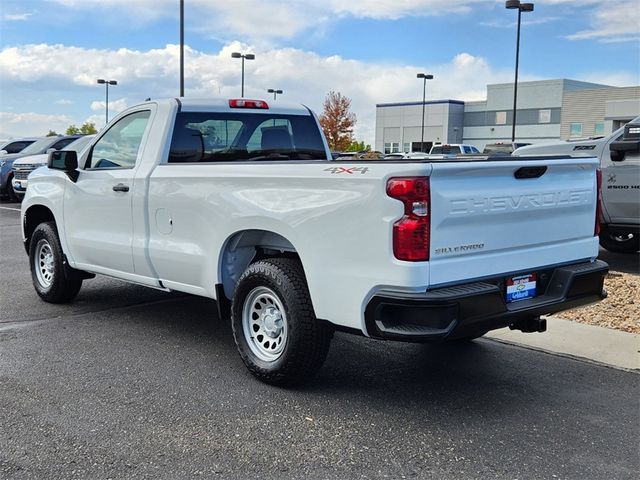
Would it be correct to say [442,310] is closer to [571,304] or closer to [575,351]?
[571,304]

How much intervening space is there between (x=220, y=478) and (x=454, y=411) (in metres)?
1.63

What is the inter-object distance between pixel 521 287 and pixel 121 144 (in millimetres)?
3716

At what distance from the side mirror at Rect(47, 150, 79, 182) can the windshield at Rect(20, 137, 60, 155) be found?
15.0 meters

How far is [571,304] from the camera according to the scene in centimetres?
471

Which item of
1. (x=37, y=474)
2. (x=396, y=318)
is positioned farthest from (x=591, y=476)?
(x=37, y=474)

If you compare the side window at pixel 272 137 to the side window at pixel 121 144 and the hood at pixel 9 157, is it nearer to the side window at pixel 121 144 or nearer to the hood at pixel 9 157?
the side window at pixel 121 144

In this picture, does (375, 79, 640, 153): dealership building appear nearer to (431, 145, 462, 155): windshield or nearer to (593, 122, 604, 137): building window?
(593, 122, 604, 137): building window

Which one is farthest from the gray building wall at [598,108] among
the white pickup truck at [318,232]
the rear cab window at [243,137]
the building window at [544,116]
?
the white pickup truck at [318,232]

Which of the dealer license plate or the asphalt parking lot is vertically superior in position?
the dealer license plate

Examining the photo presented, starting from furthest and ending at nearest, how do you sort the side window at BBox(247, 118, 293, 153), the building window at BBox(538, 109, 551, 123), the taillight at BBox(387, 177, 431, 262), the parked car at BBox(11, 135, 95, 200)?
1. the building window at BBox(538, 109, 551, 123)
2. the parked car at BBox(11, 135, 95, 200)
3. the side window at BBox(247, 118, 293, 153)
4. the taillight at BBox(387, 177, 431, 262)

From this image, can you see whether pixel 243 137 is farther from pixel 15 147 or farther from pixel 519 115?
pixel 519 115

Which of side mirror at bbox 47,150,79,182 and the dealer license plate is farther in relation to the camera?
side mirror at bbox 47,150,79,182

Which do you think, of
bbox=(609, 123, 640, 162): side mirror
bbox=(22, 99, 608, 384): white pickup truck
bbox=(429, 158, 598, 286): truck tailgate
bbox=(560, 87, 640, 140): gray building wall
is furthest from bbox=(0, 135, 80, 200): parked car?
bbox=(560, 87, 640, 140): gray building wall

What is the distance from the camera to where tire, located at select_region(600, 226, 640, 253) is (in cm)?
1054
